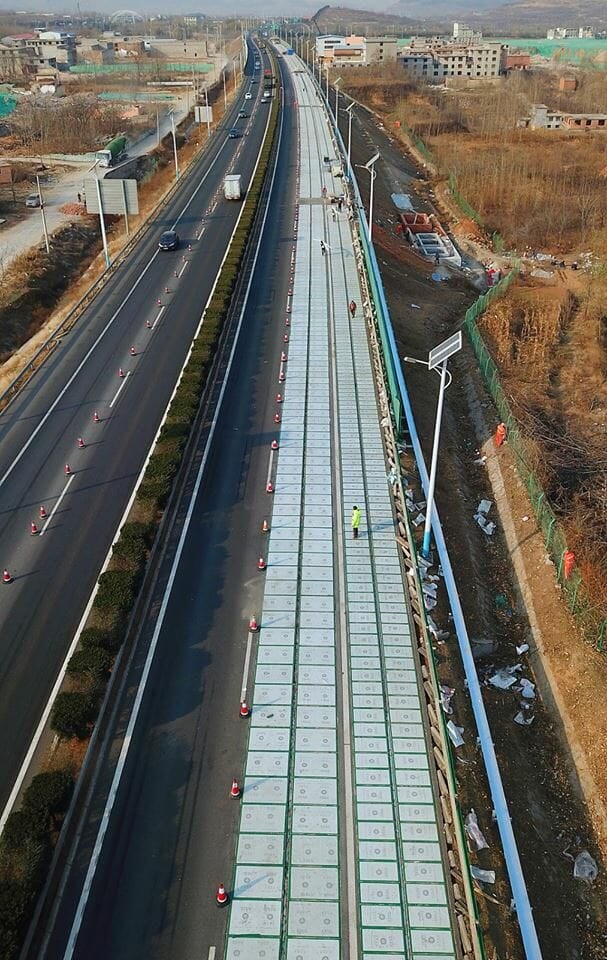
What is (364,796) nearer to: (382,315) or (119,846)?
(119,846)

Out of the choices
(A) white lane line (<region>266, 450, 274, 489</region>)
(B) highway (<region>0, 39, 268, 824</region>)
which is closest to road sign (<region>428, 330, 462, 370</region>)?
(A) white lane line (<region>266, 450, 274, 489</region>)

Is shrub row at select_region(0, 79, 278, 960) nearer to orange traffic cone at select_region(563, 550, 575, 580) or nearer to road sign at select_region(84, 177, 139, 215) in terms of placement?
orange traffic cone at select_region(563, 550, 575, 580)

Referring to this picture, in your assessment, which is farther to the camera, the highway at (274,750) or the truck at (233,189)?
the truck at (233,189)

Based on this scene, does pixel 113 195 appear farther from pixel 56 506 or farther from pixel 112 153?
pixel 112 153

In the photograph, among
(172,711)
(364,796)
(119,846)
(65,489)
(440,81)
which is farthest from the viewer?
(440,81)

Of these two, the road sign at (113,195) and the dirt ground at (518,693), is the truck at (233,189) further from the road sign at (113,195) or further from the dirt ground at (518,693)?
the dirt ground at (518,693)

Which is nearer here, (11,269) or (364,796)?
(364,796)

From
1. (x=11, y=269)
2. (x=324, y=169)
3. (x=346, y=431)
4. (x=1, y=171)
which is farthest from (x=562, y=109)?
(x=346, y=431)

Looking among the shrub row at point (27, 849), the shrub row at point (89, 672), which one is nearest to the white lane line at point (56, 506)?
the shrub row at point (89, 672)
